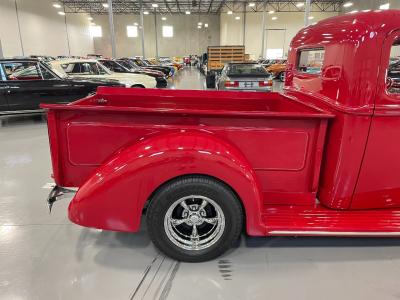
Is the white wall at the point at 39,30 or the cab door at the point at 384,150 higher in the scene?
the white wall at the point at 39,30

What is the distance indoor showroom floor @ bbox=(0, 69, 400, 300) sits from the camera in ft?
7.23

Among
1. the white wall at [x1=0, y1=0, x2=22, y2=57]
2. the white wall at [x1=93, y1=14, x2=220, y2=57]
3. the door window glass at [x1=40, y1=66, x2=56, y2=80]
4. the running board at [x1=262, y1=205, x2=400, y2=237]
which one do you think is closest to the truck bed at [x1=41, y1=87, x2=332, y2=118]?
the running board at [x1=262, y1=205, x2=400, y2=237]

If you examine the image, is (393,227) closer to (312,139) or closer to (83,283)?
(312,139)

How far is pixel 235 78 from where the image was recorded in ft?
31.9

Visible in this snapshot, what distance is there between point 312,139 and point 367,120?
42cm

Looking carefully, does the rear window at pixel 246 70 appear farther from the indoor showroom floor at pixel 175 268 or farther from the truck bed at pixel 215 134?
the indoor showroom floor at pixel 175 268

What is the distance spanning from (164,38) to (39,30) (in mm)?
18284

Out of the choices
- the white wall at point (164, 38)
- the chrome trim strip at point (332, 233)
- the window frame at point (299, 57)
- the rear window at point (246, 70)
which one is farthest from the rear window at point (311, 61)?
the white wall at point (164, 38)

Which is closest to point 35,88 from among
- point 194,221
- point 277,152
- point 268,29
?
point 194,221

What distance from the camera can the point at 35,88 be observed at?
7.13 meters

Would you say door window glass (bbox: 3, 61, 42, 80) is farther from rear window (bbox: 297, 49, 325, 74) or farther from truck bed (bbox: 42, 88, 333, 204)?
rear window (bbox: 297, 49, 325, 74)

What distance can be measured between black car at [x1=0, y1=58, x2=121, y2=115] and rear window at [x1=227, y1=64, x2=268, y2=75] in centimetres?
459

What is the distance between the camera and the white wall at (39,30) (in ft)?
68.9

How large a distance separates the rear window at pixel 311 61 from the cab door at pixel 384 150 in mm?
555
